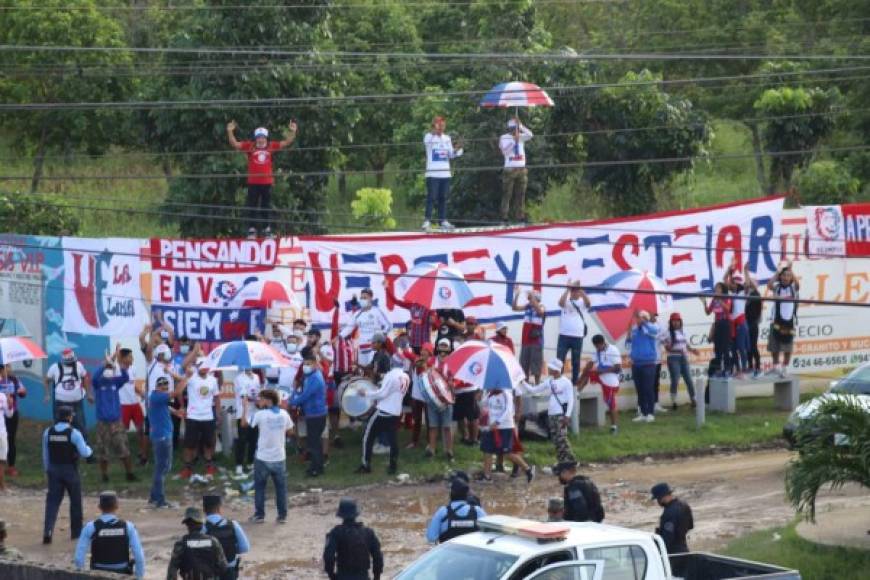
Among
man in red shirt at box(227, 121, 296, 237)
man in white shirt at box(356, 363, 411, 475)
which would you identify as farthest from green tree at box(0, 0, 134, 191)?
man in white shirt at box(356, 363, 411, 475)

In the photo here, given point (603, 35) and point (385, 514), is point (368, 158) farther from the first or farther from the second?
point (385, 514)

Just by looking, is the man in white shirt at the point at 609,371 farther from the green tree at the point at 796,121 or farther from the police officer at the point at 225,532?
the green tree at the point at 796,121

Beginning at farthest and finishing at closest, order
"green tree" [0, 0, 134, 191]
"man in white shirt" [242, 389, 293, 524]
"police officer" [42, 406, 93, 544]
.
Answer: "green tree" [0, 0, 134, 191] < "man in white shirt" [242, 389, 293, 524] < "police officer" [42, 406, 93, 544]

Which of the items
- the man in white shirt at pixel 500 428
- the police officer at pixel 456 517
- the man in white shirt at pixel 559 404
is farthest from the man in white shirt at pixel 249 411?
the police officer at pixel 456 517

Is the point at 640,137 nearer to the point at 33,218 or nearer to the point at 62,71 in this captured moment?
the point at 33,218

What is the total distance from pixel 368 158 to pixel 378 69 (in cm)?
274

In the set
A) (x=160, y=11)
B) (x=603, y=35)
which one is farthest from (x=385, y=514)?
(x=603, y=35)

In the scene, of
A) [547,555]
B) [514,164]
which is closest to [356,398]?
[514,164]

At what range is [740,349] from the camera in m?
26.0

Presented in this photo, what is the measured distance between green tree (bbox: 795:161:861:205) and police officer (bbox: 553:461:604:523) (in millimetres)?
23393

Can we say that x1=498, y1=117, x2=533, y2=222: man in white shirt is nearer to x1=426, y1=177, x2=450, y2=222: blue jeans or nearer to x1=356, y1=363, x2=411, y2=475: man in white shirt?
x1=426, y1=177, x2=450, y2=222: blue jeans

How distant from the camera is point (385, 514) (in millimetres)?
20719

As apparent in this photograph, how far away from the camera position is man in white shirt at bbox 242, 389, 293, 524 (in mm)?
19641

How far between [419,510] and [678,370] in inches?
265
